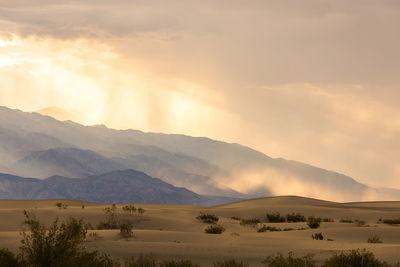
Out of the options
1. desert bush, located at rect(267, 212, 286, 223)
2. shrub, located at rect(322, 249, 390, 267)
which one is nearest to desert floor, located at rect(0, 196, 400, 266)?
shrub, located at rect(322, 249, 390, 267)

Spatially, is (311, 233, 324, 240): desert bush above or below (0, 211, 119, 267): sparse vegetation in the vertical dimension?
above

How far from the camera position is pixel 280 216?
176 ft

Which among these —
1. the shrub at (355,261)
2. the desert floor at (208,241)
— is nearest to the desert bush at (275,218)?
the desert floor at (208,241)

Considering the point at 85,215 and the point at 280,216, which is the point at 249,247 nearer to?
the point at 85,215

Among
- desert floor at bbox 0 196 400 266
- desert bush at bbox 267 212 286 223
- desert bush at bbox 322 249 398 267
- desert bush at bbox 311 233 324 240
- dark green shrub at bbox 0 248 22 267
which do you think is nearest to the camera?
dark green shrub at bbox 0 248 22 267

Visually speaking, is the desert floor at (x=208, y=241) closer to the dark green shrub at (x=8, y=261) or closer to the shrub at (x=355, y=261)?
the shrub at (x=355, y=261)

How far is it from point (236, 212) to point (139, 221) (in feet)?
67.9

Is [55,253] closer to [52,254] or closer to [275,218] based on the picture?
[52,254]

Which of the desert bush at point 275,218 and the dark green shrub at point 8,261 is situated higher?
the desert bush at point 275,218

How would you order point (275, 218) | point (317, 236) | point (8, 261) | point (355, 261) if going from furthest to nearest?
point (275, 218) < point (317, 236) < point (355, 261) < point (8, 261)

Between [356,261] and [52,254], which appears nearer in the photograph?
[52,254]

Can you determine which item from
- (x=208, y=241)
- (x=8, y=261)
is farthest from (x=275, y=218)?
(x=8, y=261)

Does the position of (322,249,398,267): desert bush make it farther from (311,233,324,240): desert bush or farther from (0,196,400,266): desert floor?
(311,233,324,240): desert bush

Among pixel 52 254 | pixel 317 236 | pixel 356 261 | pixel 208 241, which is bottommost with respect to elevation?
pixel 356 261
